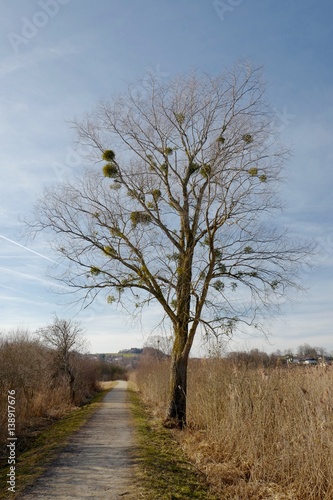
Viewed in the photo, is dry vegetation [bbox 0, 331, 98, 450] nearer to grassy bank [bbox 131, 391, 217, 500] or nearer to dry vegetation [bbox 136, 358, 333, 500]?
grassy bank [bbox 131, 391, 217, 500]

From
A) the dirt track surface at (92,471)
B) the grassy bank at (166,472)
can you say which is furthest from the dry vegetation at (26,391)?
the grassy bank at (166,472)

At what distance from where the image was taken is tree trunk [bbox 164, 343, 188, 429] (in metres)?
11.2

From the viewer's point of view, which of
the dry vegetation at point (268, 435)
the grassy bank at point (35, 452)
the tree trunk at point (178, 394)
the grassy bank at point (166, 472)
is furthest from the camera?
the tree trunk at point (178, 394)

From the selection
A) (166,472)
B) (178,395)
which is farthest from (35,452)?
(178,395)

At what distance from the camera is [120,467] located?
7.14 metres

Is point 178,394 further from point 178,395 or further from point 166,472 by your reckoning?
point 166,472

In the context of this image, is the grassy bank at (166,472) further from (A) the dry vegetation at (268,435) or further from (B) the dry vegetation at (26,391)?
(B) the dry vegetation at (26,391)

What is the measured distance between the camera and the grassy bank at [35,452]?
6473 mm

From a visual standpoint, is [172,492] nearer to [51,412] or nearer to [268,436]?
[268,436]

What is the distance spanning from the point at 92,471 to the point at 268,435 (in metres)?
3.26

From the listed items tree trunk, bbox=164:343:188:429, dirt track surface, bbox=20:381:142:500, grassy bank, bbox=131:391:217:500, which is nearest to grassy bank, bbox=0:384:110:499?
dirt track surface, bbox=20:381:142:500

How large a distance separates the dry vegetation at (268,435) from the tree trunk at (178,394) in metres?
0.94

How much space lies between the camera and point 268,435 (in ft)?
23.0

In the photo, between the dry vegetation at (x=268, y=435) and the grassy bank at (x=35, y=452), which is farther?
the grassy bank at (x=35, y=452)
